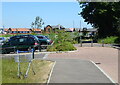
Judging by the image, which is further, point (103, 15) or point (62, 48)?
point (103, 15)

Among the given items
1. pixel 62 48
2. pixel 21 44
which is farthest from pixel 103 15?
pixel 21 44

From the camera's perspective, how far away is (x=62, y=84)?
867 cm

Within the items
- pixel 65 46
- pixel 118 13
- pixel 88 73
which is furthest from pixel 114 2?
pixel 88 73

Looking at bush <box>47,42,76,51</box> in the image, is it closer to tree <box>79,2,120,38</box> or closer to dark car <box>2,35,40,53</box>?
dark car <box>2,35,40,53</box>

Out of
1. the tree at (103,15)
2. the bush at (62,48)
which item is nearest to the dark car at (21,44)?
the bush at (62,48)

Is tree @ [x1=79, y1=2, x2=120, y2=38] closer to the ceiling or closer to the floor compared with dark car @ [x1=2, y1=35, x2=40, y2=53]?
closer to the ceiling

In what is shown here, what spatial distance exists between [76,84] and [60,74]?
2.06 m

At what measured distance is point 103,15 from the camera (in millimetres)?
47344

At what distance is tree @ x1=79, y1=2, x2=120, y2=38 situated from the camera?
46438mm

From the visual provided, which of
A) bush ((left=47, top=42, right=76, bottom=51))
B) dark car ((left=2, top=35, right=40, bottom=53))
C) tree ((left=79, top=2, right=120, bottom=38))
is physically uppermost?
tree ((left=79, top=2, right=120, bottom=38))

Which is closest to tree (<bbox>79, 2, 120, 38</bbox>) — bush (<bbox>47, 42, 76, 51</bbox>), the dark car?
bush (<bbox>47, 42, 76, 51</bbox>)

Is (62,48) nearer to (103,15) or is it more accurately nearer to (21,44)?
(21,44)

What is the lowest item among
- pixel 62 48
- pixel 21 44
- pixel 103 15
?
pixel 62 48

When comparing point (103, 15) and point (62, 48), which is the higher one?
point (103, 15)
